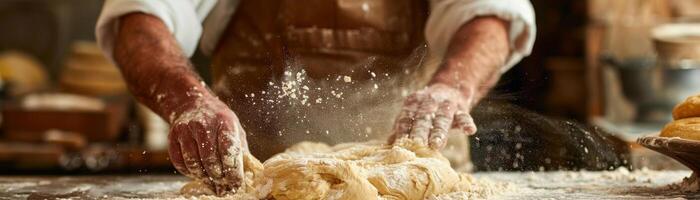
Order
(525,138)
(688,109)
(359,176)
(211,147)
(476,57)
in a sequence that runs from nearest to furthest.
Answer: (359,176)
(211,147)
(688,109)
(525,138)
(476,57)

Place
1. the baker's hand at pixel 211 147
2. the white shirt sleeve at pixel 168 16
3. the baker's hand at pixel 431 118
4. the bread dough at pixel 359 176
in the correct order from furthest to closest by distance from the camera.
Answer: the white shirt sleeve at pixel 168 16 < the baker's hand at pixel 431 118 < the baker's hand at pixel 211 147 < the bread dough at pixel 359 176

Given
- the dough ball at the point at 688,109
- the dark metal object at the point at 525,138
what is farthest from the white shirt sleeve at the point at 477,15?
the dough ball at the point at 688,109

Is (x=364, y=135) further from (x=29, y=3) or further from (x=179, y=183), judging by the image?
(x=29, y=3)

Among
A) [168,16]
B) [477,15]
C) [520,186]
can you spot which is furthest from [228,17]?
[520,186]

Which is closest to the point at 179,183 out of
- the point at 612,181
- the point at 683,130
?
the point at 612,181

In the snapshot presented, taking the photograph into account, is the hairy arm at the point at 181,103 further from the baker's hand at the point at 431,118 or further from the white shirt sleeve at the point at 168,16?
the baker's hand at the point at 431,118

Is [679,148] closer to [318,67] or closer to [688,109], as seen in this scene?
[688,109]

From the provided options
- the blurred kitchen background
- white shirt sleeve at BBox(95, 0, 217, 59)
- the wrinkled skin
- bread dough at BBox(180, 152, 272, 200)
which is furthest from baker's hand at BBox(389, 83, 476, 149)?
the blurred kitchen background
